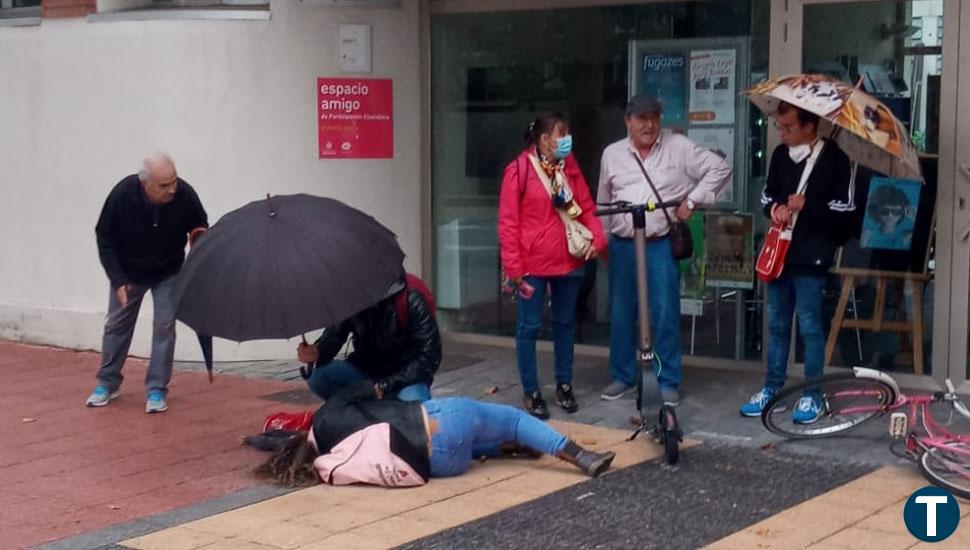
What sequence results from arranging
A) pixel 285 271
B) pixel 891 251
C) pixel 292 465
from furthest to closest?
1. pixel 891 251
2. pixel 292 465
3. pixel 285 271

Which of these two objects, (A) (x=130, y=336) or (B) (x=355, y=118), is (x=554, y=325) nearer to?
(A) (x=130, y=336)

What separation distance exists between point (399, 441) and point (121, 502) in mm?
1379

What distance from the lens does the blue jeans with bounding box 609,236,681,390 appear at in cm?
886

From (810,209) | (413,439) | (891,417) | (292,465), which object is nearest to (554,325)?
(810,209)

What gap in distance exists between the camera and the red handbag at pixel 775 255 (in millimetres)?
8320

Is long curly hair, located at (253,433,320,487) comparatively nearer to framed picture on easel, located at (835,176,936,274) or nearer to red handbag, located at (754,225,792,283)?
red handbag, located at (754,225,792,283)

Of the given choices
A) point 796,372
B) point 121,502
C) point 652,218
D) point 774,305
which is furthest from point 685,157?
point 121,502

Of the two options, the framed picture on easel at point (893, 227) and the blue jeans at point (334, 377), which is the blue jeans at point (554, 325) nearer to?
the blue jeans at point (334, 377)

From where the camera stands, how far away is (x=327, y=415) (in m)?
7.32

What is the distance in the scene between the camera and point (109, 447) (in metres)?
8.28

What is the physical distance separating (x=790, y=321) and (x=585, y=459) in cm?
193

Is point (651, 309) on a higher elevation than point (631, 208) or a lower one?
lower

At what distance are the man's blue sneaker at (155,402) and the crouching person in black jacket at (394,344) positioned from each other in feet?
5.81

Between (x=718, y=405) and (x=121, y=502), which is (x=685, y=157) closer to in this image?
(x=718, y=405)
